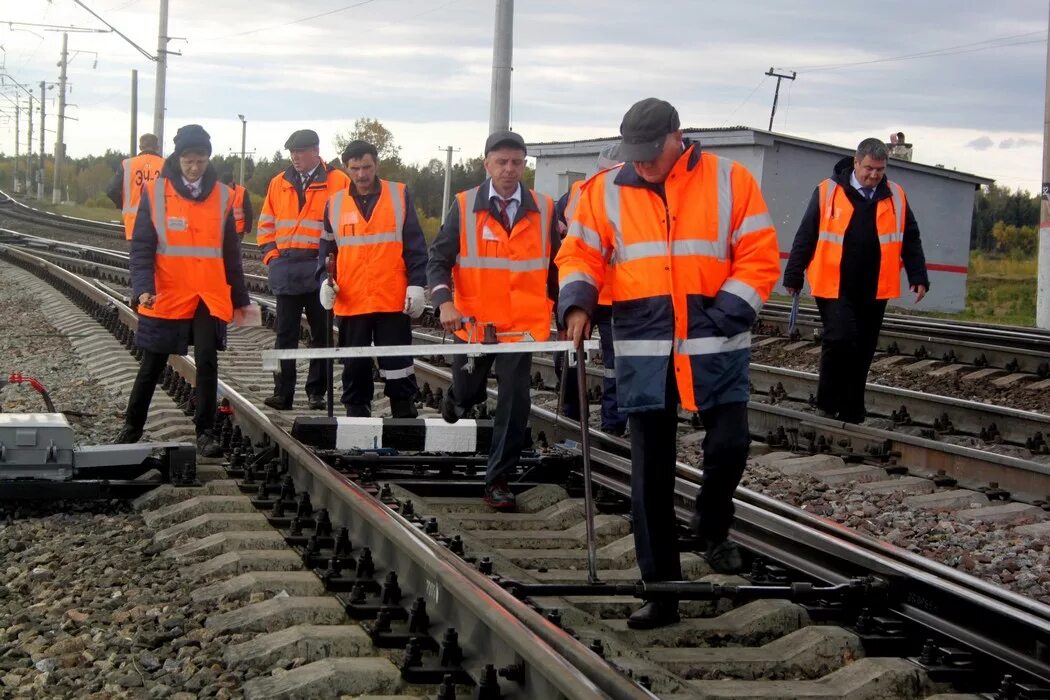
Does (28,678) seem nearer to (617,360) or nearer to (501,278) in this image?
(617,360)

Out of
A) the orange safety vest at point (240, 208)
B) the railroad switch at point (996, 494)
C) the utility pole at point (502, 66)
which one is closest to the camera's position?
the railroad switch at point (996, 494)

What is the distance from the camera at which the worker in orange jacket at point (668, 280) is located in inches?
192

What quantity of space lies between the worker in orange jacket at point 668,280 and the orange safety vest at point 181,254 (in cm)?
354

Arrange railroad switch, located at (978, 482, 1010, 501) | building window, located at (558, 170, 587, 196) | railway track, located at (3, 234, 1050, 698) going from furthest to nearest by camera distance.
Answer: building window, located at (558, 170, 587, 196), railroad switch, located at (978, 482, 1010, 501), railway track, located at (3, 234, 1050, 698)

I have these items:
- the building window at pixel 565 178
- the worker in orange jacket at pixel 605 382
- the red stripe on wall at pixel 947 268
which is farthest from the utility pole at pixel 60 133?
the worker in orange jacket at pixel 605 382

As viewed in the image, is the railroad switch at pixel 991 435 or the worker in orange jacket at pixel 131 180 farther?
the worker in orange jacket at pixel 131 180

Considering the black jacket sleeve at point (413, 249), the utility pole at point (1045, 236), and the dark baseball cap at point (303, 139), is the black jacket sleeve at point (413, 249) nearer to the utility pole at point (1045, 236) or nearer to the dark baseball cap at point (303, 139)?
the dark baseball cap at point (303, 139)

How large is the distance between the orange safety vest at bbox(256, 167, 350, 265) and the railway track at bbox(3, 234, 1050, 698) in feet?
13.2

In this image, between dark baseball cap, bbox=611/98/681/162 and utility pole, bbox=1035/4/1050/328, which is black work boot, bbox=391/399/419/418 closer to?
dark baseball cap, bbox=611/98/681/162

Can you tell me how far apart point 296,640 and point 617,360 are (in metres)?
1.54

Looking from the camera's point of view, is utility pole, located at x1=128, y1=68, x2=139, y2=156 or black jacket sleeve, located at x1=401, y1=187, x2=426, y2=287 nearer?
black jacket sleeve, located at x1=401, y1=187, x2=426, y2=287

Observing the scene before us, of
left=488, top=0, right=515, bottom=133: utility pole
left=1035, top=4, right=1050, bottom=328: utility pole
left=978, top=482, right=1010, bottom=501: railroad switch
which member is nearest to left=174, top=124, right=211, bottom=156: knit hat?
left=978, top=482, right=1010, bottom=501: railroad switch

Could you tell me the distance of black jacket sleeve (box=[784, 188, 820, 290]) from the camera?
34.0ft

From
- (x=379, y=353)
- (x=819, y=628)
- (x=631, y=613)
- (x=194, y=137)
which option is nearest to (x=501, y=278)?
(x=379, y=353)
